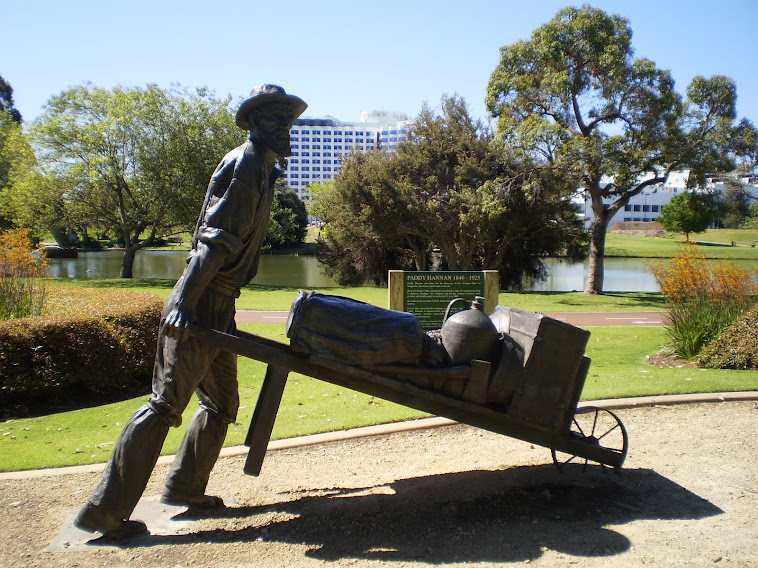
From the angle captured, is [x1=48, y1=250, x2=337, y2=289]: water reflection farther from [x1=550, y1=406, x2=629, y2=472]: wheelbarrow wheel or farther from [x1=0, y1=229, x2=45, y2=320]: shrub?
[x1=550, y1=406, x2=629, y2=472]: wheelbarrow wheel

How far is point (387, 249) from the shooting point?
29.8 metres

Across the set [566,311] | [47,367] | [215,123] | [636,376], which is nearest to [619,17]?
[566,311]

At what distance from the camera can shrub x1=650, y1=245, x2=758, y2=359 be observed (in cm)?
919

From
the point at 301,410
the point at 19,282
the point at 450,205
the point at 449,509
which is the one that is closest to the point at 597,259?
the point at 450,205

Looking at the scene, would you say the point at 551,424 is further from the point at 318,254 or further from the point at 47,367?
the point at 318,254

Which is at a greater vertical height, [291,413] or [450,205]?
[450,205]

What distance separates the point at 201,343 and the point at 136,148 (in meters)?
24.4

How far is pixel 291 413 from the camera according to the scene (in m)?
6.77

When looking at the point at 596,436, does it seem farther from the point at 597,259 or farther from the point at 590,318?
the point at 597,259

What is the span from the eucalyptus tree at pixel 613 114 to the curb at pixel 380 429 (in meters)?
15.1

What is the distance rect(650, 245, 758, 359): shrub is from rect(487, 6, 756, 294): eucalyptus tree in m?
11.4

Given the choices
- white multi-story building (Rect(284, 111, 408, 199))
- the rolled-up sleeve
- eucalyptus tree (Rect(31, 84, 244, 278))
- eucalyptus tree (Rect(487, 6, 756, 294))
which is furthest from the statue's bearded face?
white multi-story building (Rect(284, 111, 408, 199))

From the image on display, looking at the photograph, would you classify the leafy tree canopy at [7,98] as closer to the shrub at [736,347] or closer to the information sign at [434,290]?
the information sign at [434,290]

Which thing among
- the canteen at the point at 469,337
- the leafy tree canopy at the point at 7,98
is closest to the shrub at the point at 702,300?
the canteen at the point at 469,337
